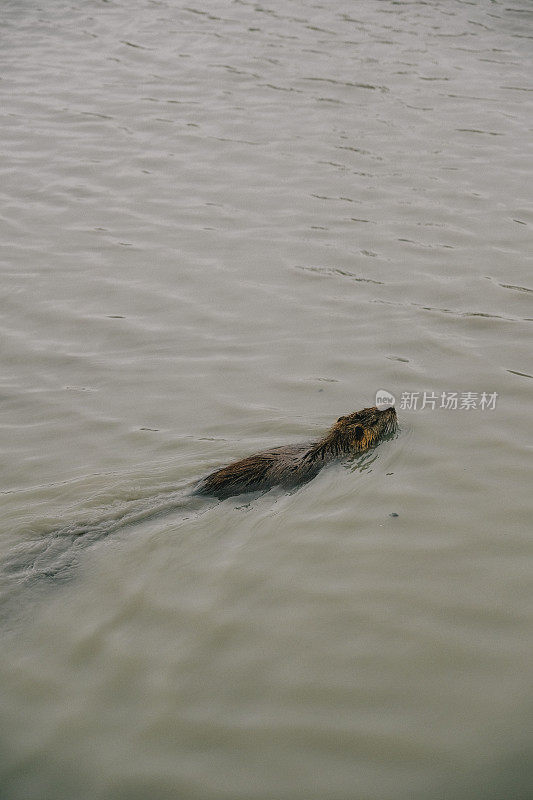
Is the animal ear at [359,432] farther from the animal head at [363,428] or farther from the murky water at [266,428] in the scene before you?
the murky water at [266,428]

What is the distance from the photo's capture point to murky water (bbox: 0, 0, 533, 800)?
3.22m

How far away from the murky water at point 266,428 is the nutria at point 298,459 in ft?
0.35

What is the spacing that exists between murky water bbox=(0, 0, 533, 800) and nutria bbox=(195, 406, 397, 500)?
0.35 ft

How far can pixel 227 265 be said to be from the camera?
7.25 m

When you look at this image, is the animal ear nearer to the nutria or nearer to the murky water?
the nutria

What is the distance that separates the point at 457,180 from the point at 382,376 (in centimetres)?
370

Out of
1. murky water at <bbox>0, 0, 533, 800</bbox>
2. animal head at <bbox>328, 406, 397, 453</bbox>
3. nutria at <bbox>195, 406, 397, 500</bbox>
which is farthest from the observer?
animal head at <bbox>328, 406, 397, 453</bbox>

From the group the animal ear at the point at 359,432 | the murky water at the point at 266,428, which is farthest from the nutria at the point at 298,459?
the murky water at the point at 266,428

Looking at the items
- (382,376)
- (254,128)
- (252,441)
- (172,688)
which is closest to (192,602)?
(172,688)

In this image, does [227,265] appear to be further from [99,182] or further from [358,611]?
[358,611]

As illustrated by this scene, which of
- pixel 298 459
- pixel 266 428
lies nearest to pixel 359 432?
pixel 298 459

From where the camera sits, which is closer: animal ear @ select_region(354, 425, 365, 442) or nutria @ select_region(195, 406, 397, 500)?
nutria @ select_region(195, 406, 397, 500)

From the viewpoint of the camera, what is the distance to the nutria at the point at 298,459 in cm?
448

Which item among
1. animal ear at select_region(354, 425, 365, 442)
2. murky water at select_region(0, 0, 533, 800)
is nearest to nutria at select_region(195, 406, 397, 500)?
animal ear at select_region(354, 425, 365, 442)
